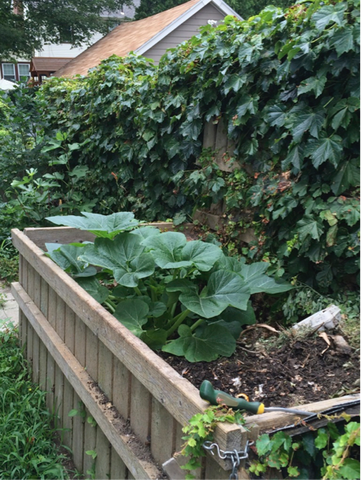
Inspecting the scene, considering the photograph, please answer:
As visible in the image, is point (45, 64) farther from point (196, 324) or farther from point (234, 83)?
point (196, 324)

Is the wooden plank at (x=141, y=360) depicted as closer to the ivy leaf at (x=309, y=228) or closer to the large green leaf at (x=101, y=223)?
the large green leaf at (x=101, y=223)

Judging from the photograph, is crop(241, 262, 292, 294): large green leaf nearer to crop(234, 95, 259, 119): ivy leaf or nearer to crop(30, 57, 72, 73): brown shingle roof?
crop(234, 95, 259, 119): ivy leaf

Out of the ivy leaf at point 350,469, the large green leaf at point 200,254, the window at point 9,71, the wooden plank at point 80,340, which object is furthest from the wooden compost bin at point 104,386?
the window at point 9,71

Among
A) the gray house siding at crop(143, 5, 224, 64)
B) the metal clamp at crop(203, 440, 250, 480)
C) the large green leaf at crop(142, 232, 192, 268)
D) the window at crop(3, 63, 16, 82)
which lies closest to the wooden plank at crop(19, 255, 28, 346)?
the large green leaf at crop(142, 232, 192, 268)

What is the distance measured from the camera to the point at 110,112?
5.17 metres

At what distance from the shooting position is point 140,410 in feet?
6.13

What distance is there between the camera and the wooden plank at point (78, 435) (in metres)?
2.50

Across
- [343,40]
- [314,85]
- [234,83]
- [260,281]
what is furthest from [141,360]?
[234,83]

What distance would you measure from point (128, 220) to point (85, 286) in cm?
47

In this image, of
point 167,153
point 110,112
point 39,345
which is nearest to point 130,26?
point 110,112

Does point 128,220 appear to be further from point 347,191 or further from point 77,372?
point 347,191

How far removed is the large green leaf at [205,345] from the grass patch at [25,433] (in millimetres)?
948

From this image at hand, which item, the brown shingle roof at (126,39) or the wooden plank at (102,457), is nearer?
the wooden plank at (102,457)

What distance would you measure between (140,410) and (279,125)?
5.60ft
